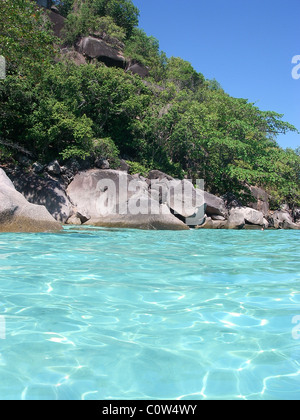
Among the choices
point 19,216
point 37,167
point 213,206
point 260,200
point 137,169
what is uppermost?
point 137,169

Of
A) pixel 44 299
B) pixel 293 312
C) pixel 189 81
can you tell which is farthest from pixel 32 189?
pixel 189 81

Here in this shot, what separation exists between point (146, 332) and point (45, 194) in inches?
500

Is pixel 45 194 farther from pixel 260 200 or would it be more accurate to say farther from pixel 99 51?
pixel 99 51

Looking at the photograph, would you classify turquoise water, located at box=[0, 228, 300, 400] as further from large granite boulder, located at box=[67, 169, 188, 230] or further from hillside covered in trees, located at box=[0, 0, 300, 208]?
hillside covered in trees, located at box=[0, 0, 300, 208]

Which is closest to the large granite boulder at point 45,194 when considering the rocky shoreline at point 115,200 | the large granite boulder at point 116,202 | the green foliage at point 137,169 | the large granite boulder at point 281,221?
the rocky shoreline at point 115,200

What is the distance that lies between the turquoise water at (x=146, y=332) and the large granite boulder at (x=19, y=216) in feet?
14.5

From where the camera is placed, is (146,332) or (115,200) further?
(115,200)

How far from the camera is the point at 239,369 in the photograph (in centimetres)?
230

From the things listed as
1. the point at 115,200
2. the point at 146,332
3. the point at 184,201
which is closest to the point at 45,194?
the point at 115,200

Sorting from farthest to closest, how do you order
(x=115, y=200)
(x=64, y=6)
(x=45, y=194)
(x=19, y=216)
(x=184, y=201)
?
(x=64, y=6)
(x=184, y=201)
(x=115, y=200)
(x=45, y=194)
(x=19, y=216)

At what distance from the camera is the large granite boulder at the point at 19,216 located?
9414 millimetres

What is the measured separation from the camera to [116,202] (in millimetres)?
15281

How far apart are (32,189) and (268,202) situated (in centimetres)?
1685

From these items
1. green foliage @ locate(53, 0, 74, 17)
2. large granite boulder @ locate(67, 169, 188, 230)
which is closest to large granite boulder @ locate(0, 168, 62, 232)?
large granite boulder @ locate(67, 169, 188, 230)
